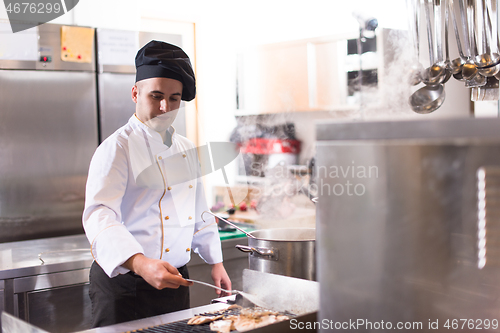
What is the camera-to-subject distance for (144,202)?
1418 mm

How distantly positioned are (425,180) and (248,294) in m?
0.76

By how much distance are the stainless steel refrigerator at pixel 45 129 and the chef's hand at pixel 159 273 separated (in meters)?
1.72

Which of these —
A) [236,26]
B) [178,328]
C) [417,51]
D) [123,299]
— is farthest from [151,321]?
[236,26]

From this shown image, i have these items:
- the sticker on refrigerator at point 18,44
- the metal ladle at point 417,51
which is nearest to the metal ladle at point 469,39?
the metal ladle at point 417,51

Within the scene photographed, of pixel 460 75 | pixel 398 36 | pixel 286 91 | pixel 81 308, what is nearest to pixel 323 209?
pixel 460 75

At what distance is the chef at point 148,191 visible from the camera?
135cm

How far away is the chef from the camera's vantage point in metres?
1.35

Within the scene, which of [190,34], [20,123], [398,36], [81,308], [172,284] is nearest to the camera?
[172,284]

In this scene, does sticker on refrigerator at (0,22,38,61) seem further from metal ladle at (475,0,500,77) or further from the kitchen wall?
metal ladle at (475,0,500,77)

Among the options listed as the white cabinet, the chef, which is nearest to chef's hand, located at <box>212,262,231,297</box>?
the chef

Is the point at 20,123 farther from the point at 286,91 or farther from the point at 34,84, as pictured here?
Result: the point at 286,91

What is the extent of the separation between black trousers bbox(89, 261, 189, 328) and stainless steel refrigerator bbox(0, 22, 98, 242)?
1365 mm

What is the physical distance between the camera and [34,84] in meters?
2.54

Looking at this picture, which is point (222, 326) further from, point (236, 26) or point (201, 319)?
point (236, 26)
